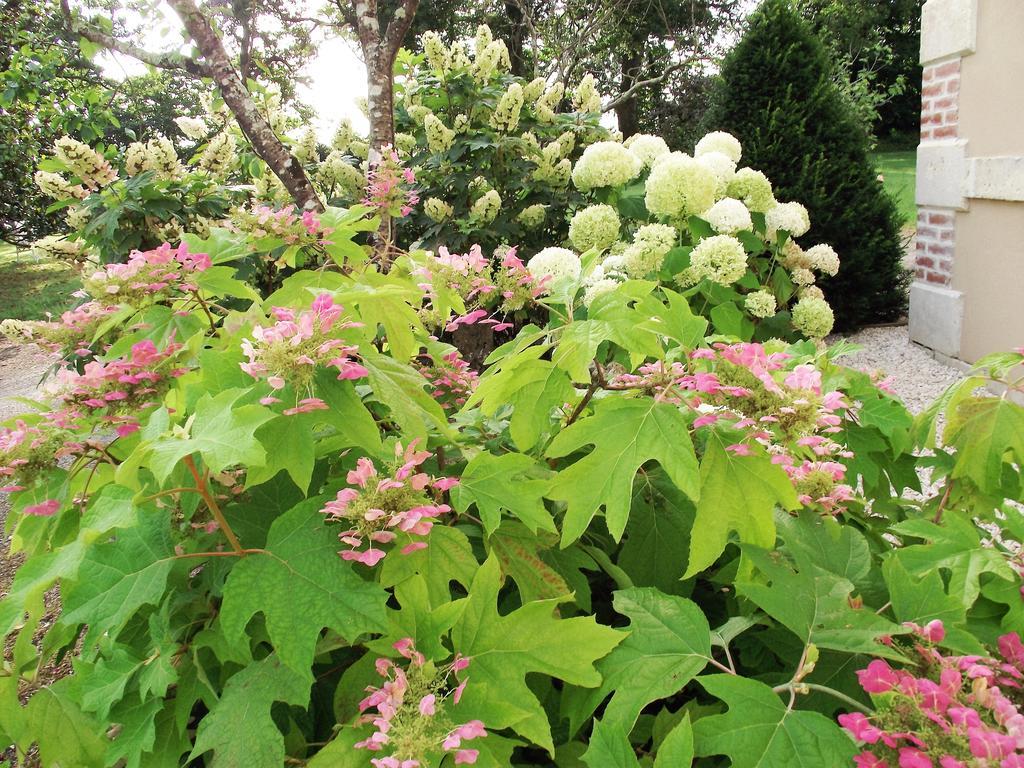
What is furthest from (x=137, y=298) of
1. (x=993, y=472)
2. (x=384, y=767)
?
(x=993, y=472)

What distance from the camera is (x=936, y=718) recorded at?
0.67 metres

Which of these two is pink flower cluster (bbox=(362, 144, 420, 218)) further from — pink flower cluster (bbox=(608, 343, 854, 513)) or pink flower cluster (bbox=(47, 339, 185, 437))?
pink flower cluster (bbox=(608, 343, 854, 513))

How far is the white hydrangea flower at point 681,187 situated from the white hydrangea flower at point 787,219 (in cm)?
62

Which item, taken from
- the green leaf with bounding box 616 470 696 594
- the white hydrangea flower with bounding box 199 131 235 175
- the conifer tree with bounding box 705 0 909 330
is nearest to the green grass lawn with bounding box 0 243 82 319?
the white hydrangea flower with bounding box 199 131 235 175

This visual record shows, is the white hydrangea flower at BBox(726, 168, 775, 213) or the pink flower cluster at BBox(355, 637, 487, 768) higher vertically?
the white hydrangea flower at BBox(726, 168, 775, 213)

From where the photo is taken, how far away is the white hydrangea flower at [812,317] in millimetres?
4168

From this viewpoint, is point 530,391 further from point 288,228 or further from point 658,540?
point 288,228

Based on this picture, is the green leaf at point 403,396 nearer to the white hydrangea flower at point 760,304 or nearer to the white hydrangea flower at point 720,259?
the white hydrangea flower at point 720,259

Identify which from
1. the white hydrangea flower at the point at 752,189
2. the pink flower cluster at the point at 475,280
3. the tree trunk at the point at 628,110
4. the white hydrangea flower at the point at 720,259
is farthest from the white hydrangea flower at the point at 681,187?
the tree trunk at the point at 628,110

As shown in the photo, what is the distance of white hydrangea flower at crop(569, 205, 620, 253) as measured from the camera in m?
3.79

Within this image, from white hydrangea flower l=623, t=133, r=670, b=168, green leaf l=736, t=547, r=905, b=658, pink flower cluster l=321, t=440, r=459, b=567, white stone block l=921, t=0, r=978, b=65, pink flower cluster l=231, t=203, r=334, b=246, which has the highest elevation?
white stone block l=921, t=0, r=978, b=65

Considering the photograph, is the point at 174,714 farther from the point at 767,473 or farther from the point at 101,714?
the point at 767,473

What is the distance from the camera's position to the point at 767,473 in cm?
90

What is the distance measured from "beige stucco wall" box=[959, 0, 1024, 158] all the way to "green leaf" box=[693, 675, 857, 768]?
227 inches
